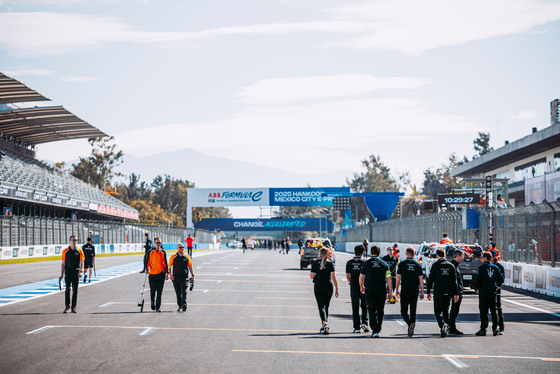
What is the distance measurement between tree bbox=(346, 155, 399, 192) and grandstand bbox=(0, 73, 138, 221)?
284 feet

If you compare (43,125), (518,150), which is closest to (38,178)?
(43,125)

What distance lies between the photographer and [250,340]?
12867 mm

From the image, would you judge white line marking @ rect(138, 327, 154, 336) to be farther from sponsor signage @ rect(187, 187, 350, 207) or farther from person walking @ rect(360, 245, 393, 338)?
sponsor signage @ rect(187, 187, 350, 207)

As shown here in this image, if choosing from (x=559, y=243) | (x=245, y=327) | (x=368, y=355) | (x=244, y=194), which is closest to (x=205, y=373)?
(x=368, y=355)

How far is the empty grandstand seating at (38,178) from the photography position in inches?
2167

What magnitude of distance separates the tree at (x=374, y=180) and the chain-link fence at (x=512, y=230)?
112826 millimetres

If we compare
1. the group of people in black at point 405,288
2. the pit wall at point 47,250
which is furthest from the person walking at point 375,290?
the pit wall at point 47,250

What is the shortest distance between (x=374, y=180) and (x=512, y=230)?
12920 cm

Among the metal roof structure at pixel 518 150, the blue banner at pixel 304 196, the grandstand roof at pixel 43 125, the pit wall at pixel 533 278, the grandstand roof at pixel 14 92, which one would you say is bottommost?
the pit wall at pixel 533 278

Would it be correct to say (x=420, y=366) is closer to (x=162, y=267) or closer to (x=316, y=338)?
(x=316, y=338)

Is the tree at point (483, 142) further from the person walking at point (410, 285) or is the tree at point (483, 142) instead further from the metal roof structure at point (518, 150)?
the person walking at point (410, 285)

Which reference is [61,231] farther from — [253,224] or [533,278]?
[253,224]

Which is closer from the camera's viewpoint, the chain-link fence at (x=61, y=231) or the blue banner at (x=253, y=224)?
the chain-link fence at (x=61, y=231)

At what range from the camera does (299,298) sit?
21.9 metres
